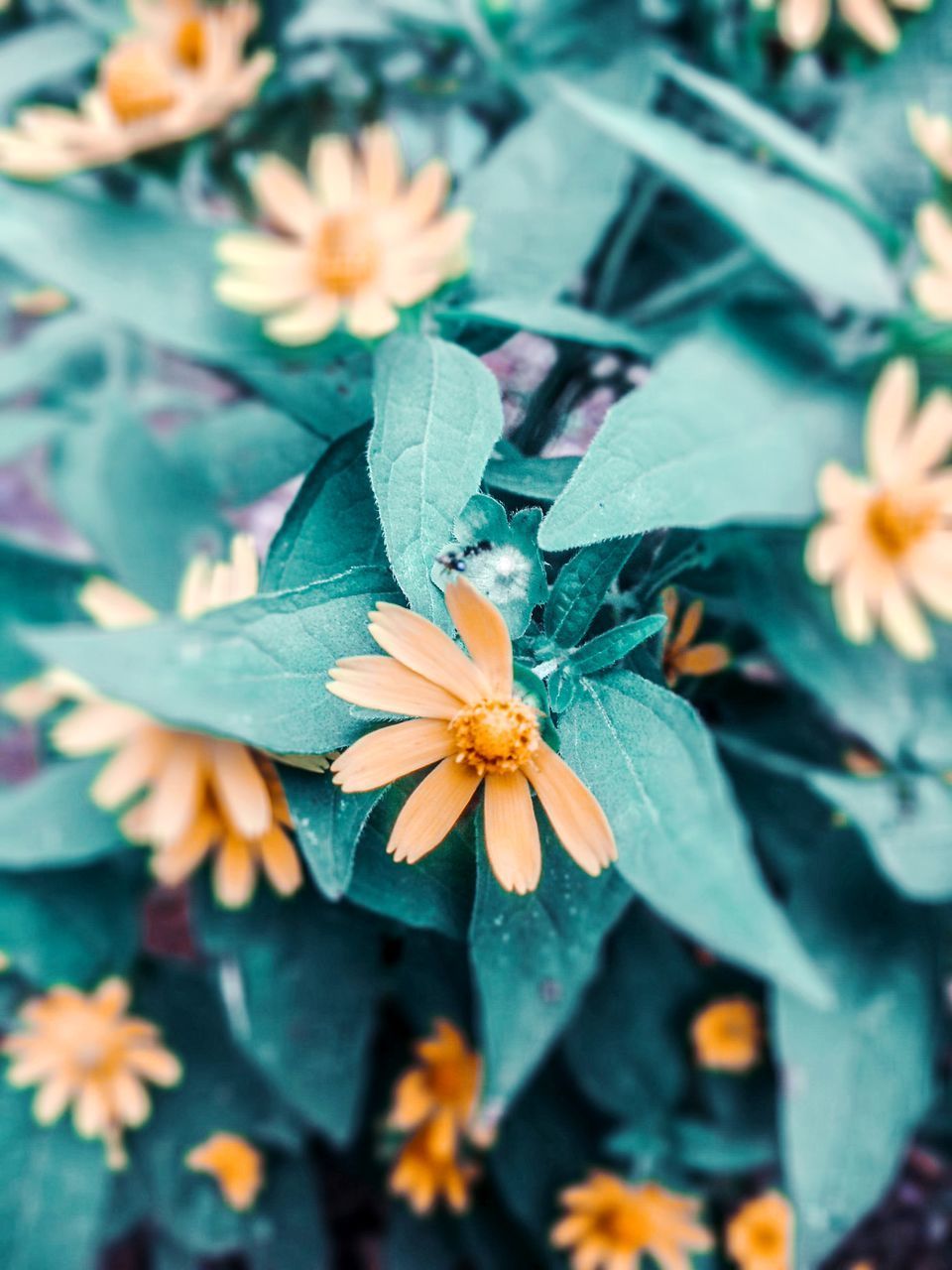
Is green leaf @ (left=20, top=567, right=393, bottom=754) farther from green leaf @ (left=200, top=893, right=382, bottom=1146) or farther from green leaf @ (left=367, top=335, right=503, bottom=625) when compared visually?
green leaf @ (left=200, top=893, right=382, bottom=1146)

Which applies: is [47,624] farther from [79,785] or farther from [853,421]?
[853,421]

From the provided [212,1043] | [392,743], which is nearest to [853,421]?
[392,743]

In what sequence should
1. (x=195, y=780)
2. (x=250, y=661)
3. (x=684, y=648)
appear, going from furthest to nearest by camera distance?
(x=195, y=780) < (x=684, y=648) < (x=250, y=661)

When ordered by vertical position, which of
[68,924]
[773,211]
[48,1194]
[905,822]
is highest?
[773,211]

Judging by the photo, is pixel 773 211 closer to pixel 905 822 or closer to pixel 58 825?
pixel 905 822

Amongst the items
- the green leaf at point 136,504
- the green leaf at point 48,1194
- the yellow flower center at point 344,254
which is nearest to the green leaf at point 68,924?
the green leaf at point 48,1194

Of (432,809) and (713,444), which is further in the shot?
(713,444)

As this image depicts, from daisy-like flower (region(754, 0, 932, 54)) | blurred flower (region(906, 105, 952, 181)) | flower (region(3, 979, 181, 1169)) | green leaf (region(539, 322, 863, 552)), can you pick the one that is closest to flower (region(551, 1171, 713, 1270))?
flower (region(3, 979, 181, 1169))

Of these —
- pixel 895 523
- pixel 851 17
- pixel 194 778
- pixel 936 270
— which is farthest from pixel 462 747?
pixel 851 17
